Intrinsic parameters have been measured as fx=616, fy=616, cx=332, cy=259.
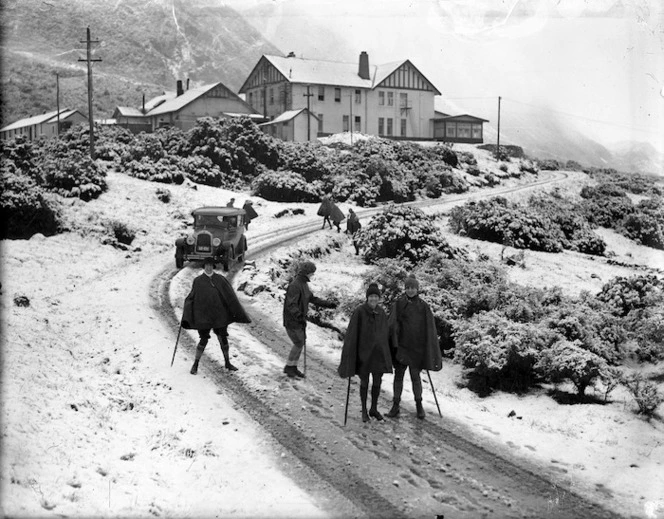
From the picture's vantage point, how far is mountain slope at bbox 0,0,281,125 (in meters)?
105

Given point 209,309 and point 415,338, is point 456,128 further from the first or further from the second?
point 415,338

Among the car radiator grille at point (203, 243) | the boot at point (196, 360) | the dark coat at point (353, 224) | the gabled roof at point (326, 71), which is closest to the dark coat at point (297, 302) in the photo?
the boot at point (196, 360)

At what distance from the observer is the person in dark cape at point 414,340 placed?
31.0ft

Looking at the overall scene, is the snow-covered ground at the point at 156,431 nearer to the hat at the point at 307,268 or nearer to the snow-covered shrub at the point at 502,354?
the snow-covered shrub at the point at 502,354

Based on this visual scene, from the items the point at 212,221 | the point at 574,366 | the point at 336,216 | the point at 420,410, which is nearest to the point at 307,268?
the point at 420,410

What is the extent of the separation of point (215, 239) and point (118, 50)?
145 metres

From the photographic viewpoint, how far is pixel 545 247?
29.9 m

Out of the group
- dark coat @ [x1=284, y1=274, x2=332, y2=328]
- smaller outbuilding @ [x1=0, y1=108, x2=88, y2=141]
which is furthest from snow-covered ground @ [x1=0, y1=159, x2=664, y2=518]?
smaller outbuilding @ [x1=0, y1=108, x2=88, y2=141]

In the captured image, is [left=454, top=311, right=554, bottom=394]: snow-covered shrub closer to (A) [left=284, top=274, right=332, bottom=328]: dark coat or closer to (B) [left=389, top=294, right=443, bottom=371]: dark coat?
(B) [left=389, top=294, right=443, bottom=371]: dark coat

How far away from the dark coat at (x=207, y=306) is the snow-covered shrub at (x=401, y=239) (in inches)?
543

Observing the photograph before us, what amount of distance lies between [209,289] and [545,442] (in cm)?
623

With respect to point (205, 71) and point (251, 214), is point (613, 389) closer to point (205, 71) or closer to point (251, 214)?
point (251, 214)

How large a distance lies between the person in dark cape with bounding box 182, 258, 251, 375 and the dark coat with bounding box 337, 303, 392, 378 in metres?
3.03

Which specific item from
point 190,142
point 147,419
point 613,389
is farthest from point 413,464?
point 190,142
